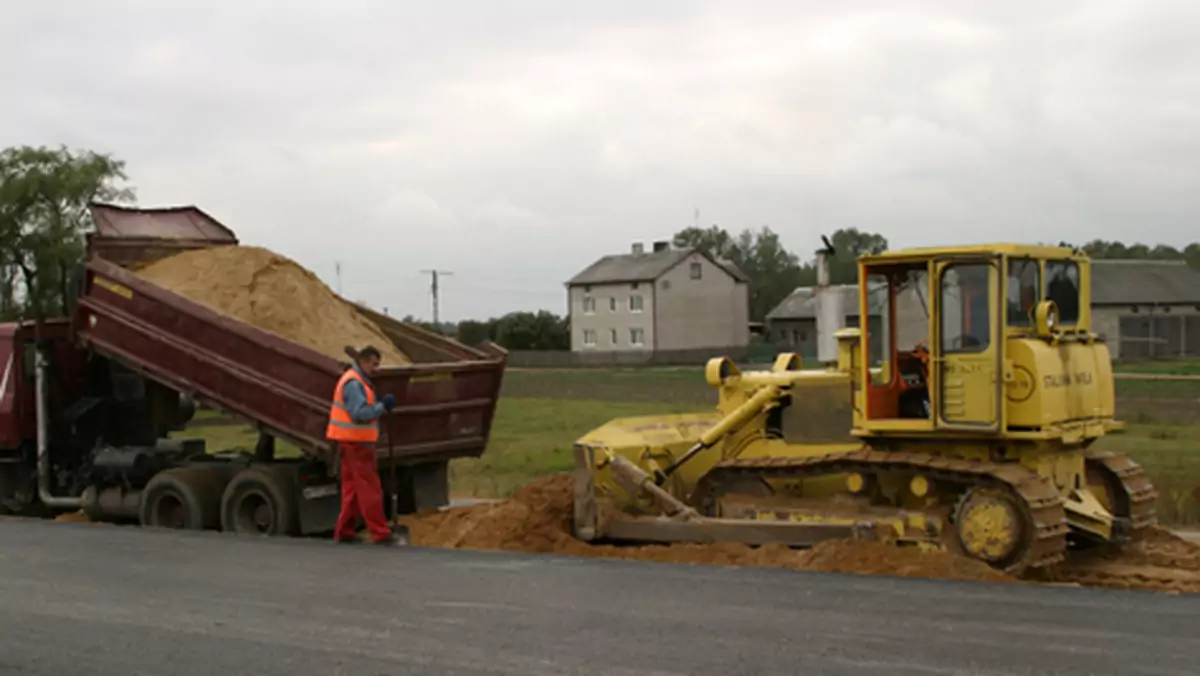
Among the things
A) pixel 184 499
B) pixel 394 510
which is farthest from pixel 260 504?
pixel 394 510

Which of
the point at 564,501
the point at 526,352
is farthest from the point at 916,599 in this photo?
the point at 526,352

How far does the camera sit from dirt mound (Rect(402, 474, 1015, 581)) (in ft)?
31.1

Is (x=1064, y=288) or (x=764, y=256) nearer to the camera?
(x=1064, y=288)

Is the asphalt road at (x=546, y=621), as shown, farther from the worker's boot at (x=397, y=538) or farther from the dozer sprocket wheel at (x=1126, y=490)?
the dozer sprocket wheel at (x=1126, y=490)

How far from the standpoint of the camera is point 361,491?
35.3 feet

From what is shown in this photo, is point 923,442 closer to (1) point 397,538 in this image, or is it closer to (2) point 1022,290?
(2) point 1022,290

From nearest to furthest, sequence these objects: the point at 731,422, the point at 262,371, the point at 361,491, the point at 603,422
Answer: the point at 361,491 < the point at 262,371 < the point at 731,422 < the point at 603,422

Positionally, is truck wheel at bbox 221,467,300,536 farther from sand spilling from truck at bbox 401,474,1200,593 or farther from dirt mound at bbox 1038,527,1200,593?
dirt mound at bbox 1038,527,1200,593

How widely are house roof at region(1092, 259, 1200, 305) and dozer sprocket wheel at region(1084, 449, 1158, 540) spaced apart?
5387cm

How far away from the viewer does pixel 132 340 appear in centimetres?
1238

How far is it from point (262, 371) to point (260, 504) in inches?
51.0

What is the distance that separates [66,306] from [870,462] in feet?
27.4

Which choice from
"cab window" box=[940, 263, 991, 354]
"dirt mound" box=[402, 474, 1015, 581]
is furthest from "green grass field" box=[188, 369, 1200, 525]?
"cab window" box=[940, 263, 991, 354]

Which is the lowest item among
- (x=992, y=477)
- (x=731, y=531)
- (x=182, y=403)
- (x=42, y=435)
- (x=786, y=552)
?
(x=786, y=552)
